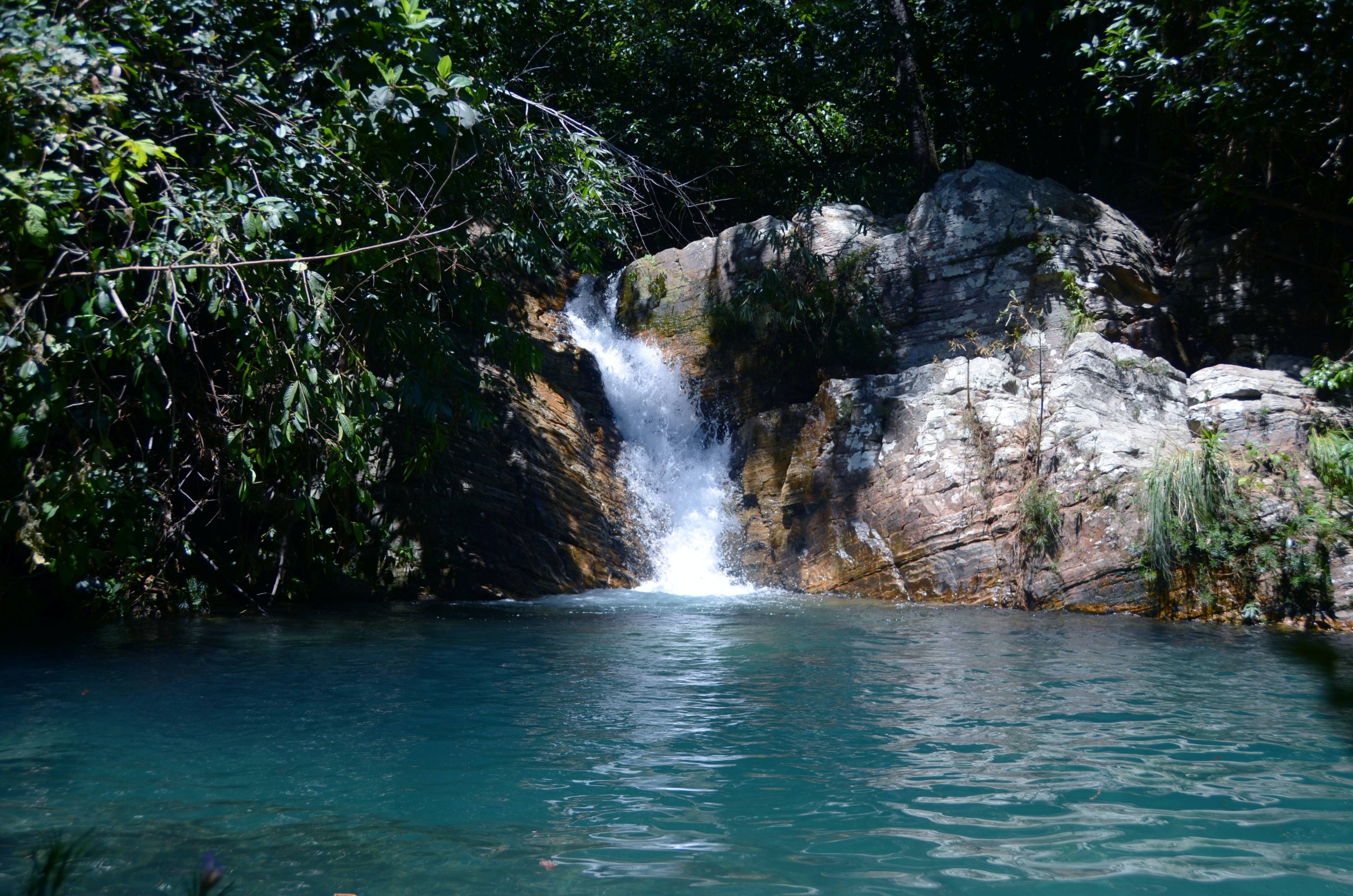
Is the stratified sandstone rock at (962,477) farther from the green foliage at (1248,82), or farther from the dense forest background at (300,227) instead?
the green foliage at (1248,82)

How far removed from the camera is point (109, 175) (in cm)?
535

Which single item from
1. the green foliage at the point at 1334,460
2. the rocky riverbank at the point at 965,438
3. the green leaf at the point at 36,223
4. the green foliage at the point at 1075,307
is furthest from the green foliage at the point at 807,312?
the green leaf at the point at 36,223

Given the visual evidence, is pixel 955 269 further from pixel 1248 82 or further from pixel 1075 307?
pixel 1248 82

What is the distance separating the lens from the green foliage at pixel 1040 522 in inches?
404

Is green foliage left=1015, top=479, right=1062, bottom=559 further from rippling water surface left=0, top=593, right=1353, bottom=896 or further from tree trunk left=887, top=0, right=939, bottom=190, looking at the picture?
tree trunk left=887, top=0, right=939, bottom=190

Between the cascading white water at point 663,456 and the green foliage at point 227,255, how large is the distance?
448cm

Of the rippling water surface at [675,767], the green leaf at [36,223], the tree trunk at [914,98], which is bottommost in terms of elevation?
the rippling water surface at [675,767]

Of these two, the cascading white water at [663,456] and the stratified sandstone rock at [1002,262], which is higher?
the stratified sandstone rock at [1002,262]

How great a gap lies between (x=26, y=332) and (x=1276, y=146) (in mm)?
14315

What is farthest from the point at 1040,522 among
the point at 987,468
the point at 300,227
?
the point at 300,227

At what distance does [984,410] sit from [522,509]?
19.8 feet

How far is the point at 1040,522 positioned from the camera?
1038 cm

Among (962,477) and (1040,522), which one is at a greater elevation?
(962,477)

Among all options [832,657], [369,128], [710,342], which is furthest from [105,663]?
[710,342]
